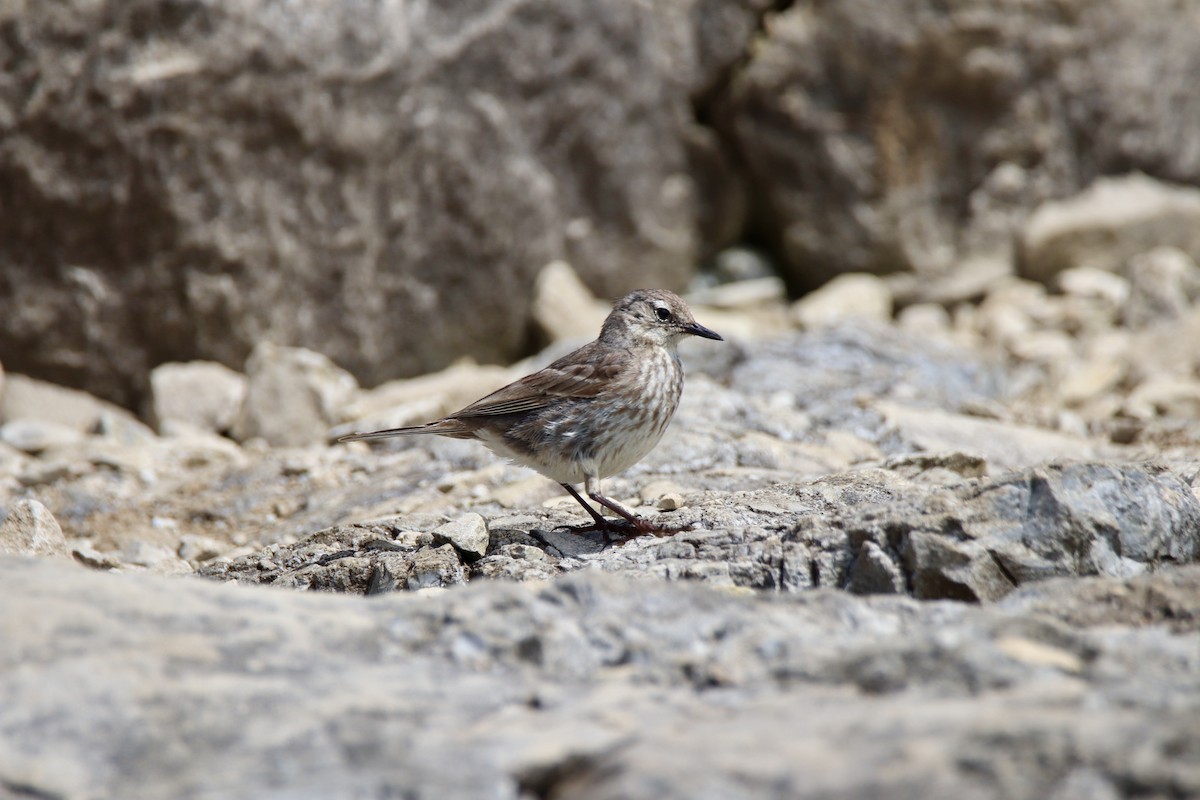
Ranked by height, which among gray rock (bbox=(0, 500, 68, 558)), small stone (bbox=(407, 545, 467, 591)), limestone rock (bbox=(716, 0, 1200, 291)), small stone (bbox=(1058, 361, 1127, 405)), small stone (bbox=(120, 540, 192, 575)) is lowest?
small stone (bbox=(120, 540, 192, 575))

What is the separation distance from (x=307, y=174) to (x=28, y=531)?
A: 4.16m

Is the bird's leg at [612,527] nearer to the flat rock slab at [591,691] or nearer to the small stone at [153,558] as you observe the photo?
the flat rock slab at [591,691]

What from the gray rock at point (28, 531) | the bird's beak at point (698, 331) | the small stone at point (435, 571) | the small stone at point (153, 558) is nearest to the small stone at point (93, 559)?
the small stone at point (153, 558)

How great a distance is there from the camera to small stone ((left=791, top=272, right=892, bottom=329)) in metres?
9.64

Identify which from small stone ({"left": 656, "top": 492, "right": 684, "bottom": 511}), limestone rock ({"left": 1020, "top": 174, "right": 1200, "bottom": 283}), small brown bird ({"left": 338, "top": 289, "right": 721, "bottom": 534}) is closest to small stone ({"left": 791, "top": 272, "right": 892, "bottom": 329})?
limestone rock ({"left": 1020, "top": 174, "right": 1200, "bottom": 283})

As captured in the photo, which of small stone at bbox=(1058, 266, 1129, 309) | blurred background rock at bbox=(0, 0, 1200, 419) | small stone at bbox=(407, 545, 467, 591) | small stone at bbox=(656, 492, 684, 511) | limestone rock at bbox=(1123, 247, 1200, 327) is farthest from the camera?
small stone at bbox=(1058, 266, 1129, 309)

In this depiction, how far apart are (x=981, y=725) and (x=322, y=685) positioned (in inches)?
54.5

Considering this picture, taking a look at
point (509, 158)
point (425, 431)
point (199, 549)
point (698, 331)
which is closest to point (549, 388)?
point (425, 431)

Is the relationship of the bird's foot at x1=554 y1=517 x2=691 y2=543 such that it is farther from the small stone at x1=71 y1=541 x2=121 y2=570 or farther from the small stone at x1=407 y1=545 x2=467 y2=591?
the small stone at x1=71 y1=541 x2=121 y2=570

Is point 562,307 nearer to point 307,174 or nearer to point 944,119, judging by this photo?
point 307,174

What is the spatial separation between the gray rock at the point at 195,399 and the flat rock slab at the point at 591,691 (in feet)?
16.0

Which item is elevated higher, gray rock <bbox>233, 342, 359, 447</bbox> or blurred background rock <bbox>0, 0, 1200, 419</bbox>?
blurred background rock <bbox>0, 0, 1200, 419</bbox>

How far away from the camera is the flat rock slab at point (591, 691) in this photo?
207cm

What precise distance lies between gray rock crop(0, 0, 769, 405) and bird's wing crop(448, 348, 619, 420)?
11.7 ft
